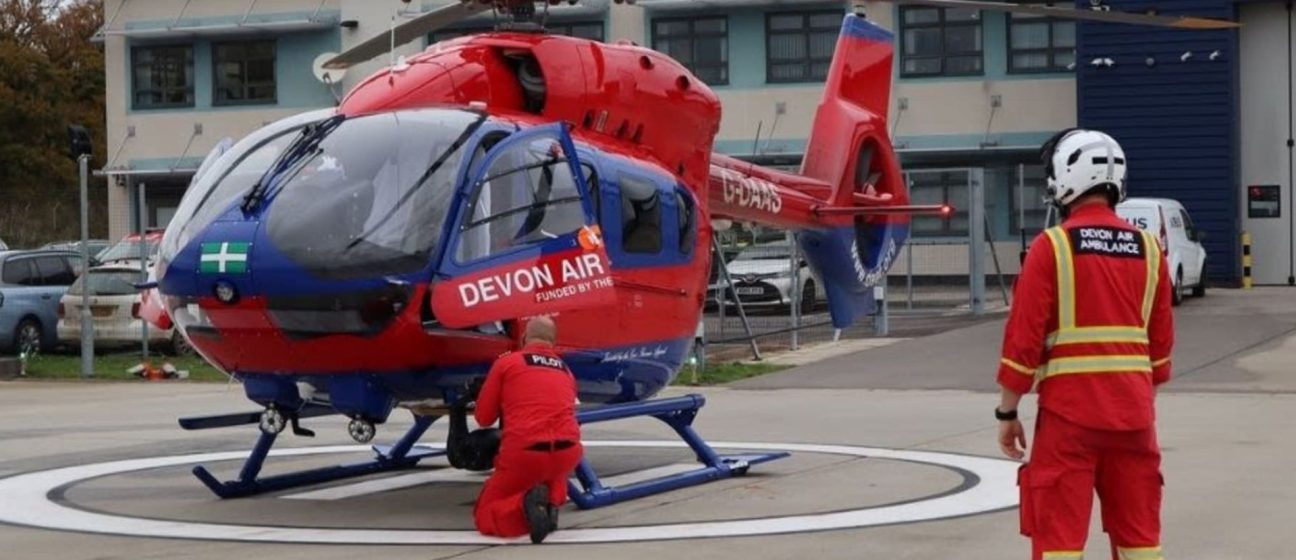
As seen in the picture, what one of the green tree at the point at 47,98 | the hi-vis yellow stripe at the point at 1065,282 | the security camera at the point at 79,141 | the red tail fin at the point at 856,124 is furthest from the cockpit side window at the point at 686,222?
the green tree at the point at 47,98

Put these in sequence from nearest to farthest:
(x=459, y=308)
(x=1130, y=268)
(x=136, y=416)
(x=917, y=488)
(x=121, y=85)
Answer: (x=1130, y=268), (x=459, y=308), (x=917, y=488), (x=136, y=416), (x=121, y=85)

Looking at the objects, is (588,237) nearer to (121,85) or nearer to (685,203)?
(685,203)

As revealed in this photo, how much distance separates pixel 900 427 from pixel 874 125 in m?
2.91

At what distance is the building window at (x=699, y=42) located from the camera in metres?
44.4

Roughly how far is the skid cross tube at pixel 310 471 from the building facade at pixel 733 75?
24.4 m

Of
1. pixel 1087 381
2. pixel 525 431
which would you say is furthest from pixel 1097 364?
pixel 525 431

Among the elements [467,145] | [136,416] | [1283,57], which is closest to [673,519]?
[467,145]

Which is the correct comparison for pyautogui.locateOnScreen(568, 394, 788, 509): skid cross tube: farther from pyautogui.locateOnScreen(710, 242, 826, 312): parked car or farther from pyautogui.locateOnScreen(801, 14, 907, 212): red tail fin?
pyautogui.locateOnScreen(710, 242, 826, 312): parked car

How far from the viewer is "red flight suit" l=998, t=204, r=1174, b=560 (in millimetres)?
7438

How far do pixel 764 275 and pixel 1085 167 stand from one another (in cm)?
2386

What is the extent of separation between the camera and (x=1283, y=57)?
38.0 metres

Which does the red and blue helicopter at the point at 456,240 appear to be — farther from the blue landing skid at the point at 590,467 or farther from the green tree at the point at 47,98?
the green tree at the point at 47,98

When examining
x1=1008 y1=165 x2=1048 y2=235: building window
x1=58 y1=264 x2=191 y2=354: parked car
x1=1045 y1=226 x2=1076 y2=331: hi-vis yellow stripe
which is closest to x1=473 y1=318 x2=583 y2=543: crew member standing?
x1=1045 y1=226 x2=1076 y2=331: hi-vis yellow stripe

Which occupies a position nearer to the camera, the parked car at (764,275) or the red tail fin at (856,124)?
the red tail fin at (856,124)
